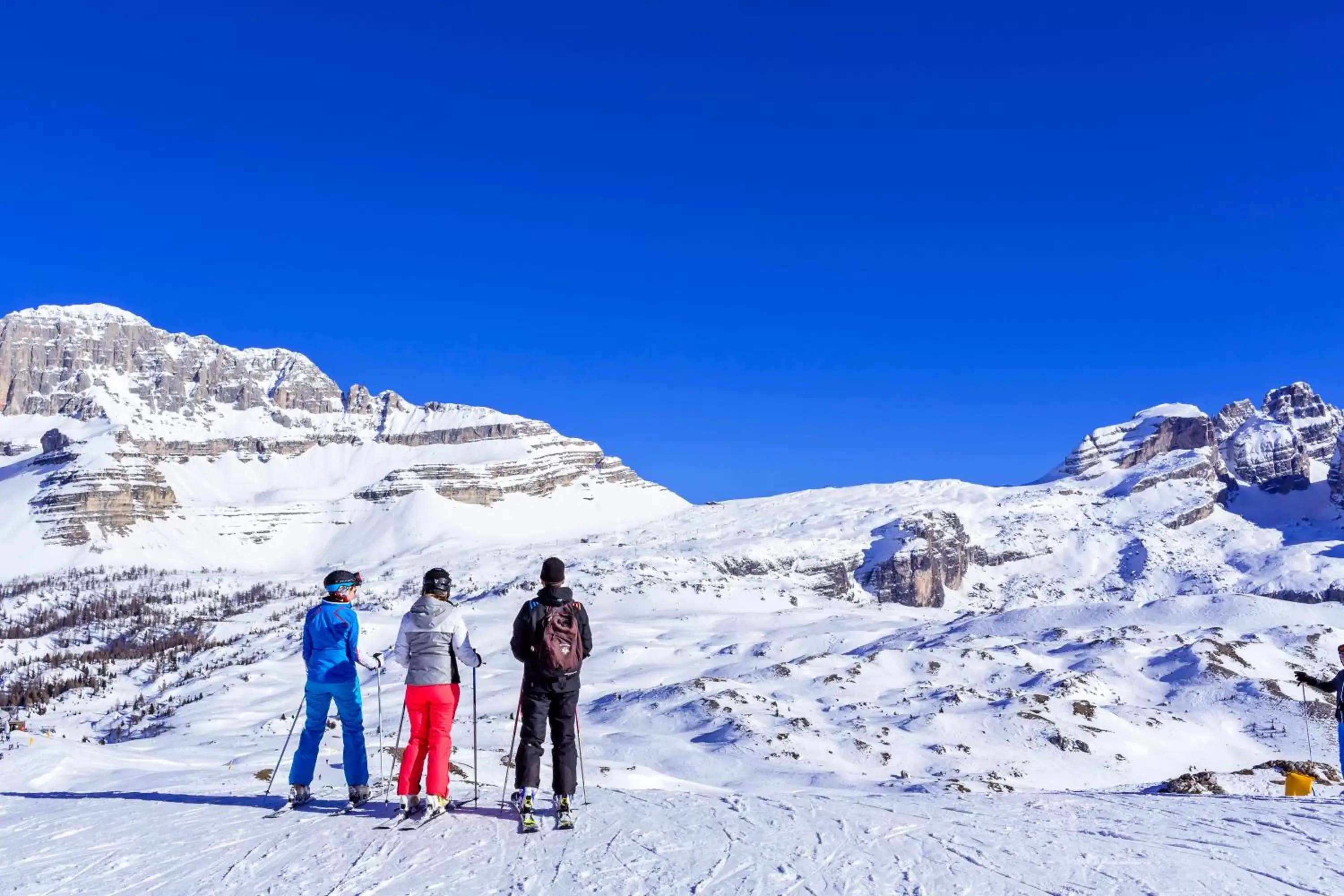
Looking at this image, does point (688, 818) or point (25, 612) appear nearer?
point (688, 818)

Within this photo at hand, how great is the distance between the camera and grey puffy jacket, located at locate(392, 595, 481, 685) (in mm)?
9680

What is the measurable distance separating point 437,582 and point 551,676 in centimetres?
165

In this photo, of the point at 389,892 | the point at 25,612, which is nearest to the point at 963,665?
the point at 389,892

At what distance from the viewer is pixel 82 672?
331 feet

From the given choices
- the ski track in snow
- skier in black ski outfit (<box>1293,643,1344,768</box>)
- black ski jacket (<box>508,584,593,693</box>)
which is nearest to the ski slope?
the ski track in snow

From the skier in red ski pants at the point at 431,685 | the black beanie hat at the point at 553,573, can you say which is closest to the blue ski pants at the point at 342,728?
the skier in red ski pants at the point at 431,685

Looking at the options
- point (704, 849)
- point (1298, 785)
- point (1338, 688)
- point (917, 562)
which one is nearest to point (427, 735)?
point (704, 849)

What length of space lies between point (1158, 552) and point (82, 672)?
176m

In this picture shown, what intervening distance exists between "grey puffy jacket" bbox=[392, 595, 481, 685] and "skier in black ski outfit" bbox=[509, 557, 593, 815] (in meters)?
0.75

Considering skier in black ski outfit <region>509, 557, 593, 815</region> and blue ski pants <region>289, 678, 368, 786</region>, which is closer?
skier in black ski outfit <region>509, 557, 593, 815</region>

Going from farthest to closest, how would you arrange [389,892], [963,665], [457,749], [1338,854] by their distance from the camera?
[963,665] < [457,749] < [1338,854] < [389,892]

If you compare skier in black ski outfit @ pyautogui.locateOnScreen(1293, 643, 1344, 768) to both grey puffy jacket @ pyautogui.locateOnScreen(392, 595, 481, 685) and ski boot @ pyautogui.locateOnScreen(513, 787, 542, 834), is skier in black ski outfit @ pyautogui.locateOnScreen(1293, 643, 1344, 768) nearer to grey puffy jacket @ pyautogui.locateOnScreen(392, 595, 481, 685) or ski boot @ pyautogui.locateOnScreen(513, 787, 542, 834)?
ski boot @ pyautogui.locateOnScreen(513, 787, 542, 834)

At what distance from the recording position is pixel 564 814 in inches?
361

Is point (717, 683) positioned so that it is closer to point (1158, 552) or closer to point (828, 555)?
point (828, 555)
